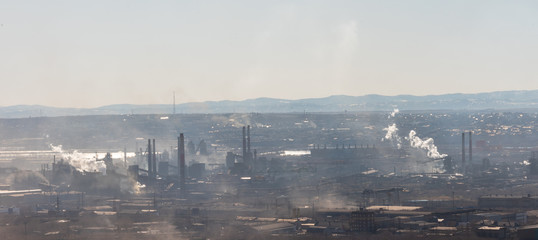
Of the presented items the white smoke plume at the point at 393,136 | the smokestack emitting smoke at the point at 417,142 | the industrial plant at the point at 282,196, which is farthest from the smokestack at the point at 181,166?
the white smoke plume at the point at 393,136

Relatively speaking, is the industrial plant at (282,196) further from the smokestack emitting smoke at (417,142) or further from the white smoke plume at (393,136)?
the white smoke plume at (393,136)

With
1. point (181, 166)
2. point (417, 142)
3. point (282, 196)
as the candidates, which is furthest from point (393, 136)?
point (282, 196)

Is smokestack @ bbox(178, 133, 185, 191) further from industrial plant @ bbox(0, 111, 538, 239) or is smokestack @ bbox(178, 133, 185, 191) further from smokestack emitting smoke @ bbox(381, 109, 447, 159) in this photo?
smokestack emitting smoke @ bbox(381, 109, 447, 159)

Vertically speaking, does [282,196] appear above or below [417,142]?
below

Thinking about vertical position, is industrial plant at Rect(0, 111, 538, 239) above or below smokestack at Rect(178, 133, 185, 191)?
below

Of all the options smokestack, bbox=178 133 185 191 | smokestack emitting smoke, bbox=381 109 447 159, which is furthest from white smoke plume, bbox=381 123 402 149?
smokestack, bbox=178 133 185 191

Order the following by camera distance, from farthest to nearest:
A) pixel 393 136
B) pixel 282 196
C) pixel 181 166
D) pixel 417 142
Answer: pixel 393 136 → pixel 417 142 → pixel 181 166 → pixel 282 196

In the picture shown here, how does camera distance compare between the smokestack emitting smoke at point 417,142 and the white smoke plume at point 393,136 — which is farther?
the white smoke plume at point 393,136

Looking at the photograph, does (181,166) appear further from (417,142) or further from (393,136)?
(393,136)

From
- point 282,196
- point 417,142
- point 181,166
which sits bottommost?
point 282,196

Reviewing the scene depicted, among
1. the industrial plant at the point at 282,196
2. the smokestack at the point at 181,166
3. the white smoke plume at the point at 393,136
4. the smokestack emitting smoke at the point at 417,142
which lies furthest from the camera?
the white smoke plume at the point at 393,136

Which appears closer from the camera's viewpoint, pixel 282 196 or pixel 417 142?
pixel 282 196
